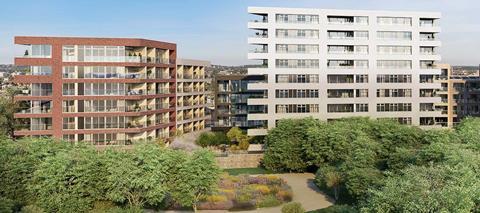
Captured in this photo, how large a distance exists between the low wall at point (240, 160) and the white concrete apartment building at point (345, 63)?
523cm

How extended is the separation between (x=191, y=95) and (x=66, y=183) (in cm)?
4032

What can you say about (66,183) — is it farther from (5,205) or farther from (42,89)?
(42,89)

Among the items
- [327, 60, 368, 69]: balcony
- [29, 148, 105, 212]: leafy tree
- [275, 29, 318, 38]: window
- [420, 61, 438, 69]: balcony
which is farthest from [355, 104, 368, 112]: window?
[29, 148, 105, 212]: leafy tree

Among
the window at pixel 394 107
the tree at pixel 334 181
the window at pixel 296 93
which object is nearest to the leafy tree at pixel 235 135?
the window at pixel 296 93

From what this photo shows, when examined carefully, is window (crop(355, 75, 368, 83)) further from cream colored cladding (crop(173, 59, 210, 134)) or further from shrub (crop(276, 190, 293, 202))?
shrub (crop(276, 190, 293, 202))

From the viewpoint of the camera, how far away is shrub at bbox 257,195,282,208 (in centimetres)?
3148

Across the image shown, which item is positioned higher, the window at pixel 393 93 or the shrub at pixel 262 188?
the window at pixel 393 93

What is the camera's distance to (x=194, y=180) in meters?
28.1

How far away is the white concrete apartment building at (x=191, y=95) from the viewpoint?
206 feet

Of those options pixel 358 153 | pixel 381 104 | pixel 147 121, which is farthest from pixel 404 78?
pixel 147 121

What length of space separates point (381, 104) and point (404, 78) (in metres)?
4.53

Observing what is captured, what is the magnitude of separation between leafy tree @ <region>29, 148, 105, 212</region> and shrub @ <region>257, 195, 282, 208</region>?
10943mm

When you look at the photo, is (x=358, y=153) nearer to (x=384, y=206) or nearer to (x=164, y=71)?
(x=384, y=206)

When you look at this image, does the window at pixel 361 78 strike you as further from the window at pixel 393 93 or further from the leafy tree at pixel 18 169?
the leafy tree at pixel 18 169
